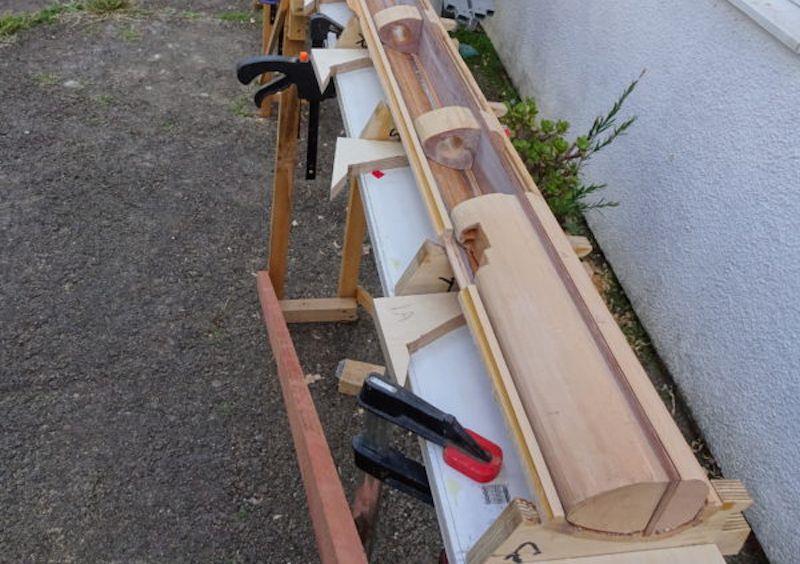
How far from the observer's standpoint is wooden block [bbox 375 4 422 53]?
6.95 feet

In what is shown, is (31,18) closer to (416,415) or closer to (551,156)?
(551,156)

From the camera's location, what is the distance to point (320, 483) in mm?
1269

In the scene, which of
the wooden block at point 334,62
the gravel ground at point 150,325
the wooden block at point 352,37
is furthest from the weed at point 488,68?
the wooden block at point 334,62

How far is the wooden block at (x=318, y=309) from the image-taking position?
3391mm

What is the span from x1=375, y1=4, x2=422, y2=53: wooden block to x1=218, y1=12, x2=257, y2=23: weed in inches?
167

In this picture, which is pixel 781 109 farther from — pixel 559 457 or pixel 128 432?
pixel 128 432

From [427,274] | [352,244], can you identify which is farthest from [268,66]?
[427,274]

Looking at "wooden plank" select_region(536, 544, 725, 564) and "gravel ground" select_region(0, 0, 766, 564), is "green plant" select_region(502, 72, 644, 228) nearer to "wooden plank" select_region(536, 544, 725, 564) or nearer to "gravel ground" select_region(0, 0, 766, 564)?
"gravel ground" select_region(0, 0, 766, 564)

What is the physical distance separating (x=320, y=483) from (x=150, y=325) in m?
2.33

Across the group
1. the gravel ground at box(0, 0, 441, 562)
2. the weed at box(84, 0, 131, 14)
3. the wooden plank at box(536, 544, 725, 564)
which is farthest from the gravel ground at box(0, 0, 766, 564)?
the wooden plank at box(536, 544, 725, 564)

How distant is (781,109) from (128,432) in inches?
114

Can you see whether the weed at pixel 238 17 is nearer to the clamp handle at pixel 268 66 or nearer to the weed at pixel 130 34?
the weed at pixel 130 34

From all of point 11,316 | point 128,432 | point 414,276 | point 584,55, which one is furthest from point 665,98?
point 11,316

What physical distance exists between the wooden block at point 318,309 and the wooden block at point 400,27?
60.5 inches
